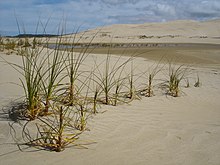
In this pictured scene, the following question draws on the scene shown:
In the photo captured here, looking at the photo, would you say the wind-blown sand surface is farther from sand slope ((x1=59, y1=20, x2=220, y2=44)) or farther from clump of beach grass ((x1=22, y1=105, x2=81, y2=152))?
sand slope ((x1=59, y1=20, x2=220, y2=44))

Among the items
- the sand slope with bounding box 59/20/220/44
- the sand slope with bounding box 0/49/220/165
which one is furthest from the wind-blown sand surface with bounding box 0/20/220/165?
the sand slope with bounding box 59/20/220/44

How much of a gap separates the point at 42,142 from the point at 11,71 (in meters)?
3.62

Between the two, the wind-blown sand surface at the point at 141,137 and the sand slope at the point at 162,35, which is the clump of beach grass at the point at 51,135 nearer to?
the wind-blown sand surface at the point at 141,137

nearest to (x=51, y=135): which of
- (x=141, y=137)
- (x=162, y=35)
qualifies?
(x=141, y=137)

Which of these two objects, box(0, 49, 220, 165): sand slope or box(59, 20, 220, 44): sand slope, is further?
box(59, 20, 220, 44): sand slope

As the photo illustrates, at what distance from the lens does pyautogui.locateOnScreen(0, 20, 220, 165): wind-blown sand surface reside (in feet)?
8.34

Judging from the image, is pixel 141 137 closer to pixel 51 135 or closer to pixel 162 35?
pixel 51 135

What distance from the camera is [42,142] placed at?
271 centimetres

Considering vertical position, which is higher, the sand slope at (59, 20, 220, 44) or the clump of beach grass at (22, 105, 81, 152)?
the sand slope at (59, 20, 220, 44)

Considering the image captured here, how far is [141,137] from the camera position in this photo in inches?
120

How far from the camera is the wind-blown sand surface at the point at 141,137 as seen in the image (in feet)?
8.34

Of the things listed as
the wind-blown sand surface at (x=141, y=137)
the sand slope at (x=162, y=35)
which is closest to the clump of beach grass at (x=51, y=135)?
the wind-blown sand surface at (x=141, y=137)

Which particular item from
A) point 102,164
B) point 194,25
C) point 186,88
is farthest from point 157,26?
point 102,164

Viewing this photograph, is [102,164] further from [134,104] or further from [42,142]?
[134,104]
